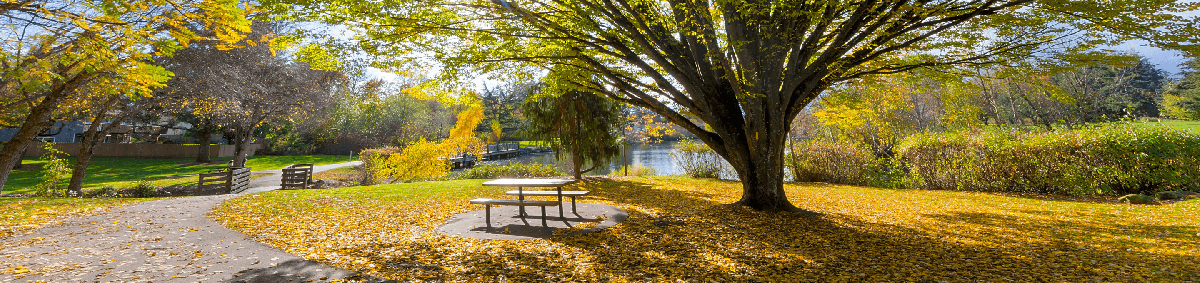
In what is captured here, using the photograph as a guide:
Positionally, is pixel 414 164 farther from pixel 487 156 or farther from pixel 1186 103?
pixel 1186 103

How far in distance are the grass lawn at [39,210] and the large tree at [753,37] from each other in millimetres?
4248

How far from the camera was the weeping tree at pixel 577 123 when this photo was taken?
1357 centimetres

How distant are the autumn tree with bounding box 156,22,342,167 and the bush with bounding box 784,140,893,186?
13.8 metres

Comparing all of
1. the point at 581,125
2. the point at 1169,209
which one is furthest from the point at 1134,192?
the point at 581,125

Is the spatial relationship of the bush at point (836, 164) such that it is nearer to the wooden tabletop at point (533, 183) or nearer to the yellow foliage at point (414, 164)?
the wooden tabletop at point (533, 183)

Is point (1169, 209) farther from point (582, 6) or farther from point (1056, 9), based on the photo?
point (582, 6)

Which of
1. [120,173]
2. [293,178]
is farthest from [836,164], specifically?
[120,173]

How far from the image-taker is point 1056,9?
5.27m

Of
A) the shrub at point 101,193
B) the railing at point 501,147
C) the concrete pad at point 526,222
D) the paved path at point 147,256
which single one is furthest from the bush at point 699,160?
the railing at point 501,147

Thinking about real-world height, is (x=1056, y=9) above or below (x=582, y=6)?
below

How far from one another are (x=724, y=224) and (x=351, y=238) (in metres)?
4.76

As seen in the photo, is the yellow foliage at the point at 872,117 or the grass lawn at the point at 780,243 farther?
the yellow foliage at the point at 872,117

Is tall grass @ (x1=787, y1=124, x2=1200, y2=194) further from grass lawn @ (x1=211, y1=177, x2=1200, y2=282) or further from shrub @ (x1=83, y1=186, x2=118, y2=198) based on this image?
shrub @ (x1=83, y1=186, x2=118, y2=198)

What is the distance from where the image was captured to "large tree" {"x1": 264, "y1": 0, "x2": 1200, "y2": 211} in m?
5.82
